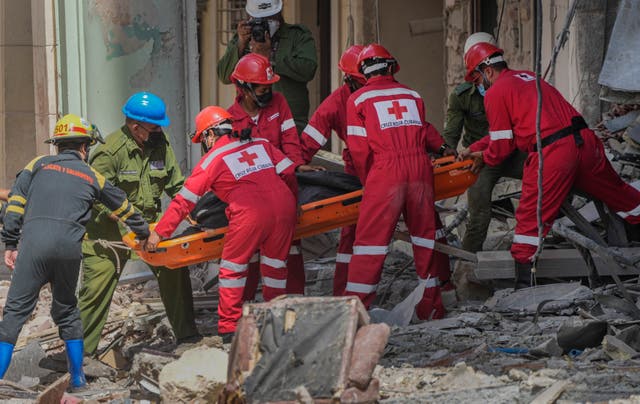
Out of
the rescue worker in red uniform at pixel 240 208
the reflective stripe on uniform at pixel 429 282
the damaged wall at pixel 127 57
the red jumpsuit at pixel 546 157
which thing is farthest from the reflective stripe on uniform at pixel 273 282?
the damaged wall at pixel 127 57

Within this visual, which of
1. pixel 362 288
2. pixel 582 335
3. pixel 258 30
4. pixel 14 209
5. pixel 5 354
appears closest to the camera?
pixel 582 335

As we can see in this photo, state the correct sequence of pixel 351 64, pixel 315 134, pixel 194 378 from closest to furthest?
1. pixel 194 378
2. pixel 315 134
3. pixel 351 64

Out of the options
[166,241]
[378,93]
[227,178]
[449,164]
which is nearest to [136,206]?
[166,241]

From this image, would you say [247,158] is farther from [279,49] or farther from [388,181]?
[279,49]

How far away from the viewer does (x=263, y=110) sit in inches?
342

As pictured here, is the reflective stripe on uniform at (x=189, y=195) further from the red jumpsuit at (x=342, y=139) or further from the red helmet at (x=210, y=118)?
the red jumpsuit at (x=342, y=139)

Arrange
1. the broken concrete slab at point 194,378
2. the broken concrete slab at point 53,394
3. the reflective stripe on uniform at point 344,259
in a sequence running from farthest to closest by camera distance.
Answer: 1. the reflective stripe on uniform at point 344,259
2. the broken concrete slab at point 53,394
3. the broken concrete slab at point 194,378

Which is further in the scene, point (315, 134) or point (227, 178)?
point (315, 134)

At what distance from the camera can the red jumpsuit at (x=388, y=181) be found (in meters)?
8.22

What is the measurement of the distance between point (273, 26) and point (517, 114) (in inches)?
82.7

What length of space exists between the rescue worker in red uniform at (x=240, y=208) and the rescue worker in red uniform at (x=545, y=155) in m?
1.37

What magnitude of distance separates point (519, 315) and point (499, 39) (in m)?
5.45

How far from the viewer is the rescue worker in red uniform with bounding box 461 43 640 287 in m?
8.21

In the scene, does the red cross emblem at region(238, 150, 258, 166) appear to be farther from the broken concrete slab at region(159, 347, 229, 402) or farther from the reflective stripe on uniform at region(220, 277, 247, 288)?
the broken concrete slab at region(159, 347, 229, 402)
